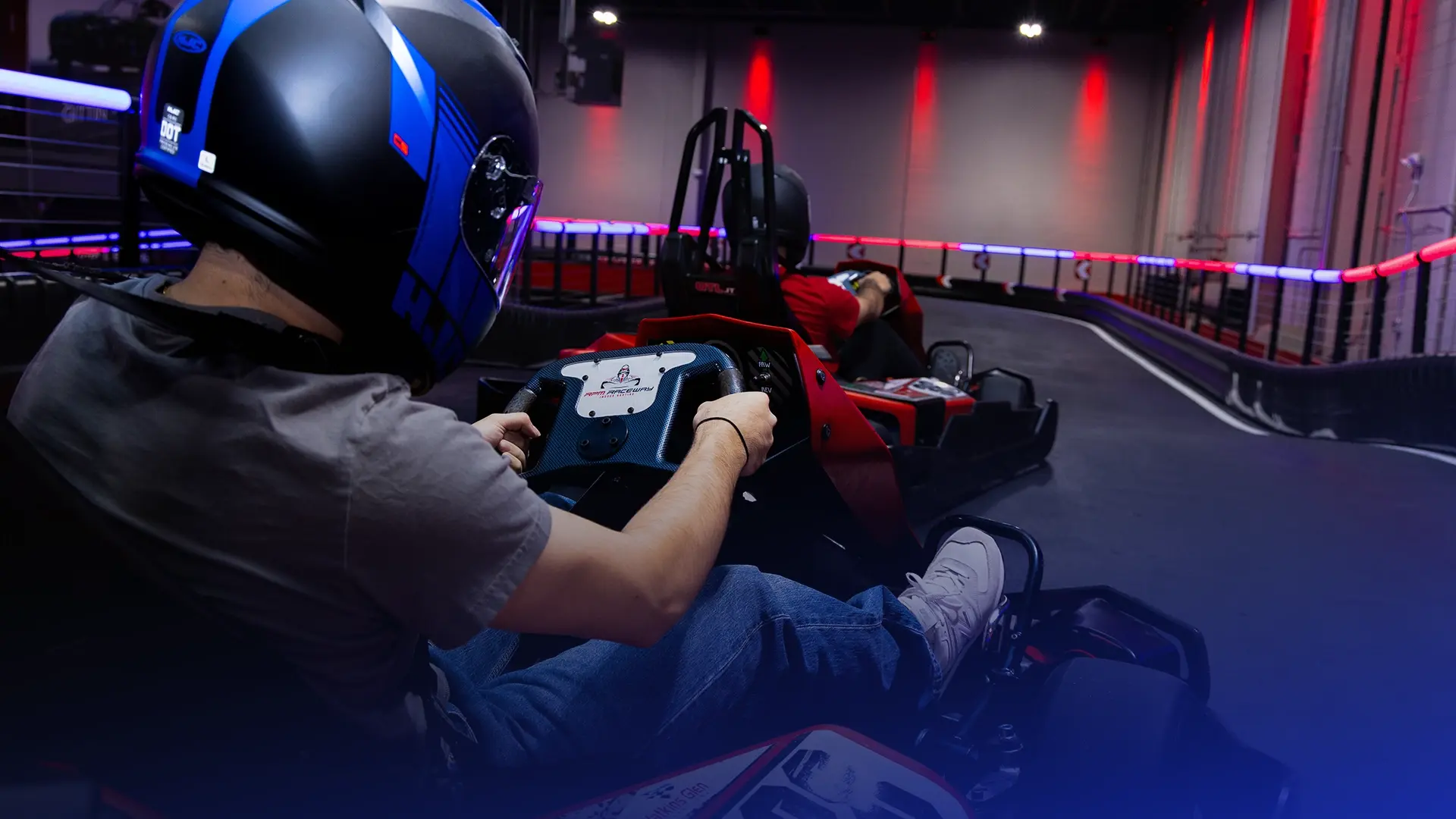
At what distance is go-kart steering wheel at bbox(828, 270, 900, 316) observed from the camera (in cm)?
426

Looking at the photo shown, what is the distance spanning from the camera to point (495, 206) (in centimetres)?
115

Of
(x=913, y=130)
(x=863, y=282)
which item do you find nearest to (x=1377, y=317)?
(x=863, y=282)

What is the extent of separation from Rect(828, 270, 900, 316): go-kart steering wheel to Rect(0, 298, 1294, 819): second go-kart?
2.03 metres

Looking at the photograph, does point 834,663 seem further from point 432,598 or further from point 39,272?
point 39,272

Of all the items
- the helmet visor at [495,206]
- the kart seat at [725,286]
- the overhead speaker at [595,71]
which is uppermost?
the overhead speaker at [595,71]

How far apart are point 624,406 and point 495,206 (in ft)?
2.43

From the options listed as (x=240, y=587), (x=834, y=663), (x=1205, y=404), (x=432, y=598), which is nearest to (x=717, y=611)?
(x=834, y=663)

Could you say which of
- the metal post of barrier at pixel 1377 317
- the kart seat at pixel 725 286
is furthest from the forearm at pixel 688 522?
the metal post of barrier at pixel 1377 317

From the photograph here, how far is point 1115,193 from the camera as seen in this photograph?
55.9 ft

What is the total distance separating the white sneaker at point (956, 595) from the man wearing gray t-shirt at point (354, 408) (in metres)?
0.61

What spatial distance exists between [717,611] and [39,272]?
78cm

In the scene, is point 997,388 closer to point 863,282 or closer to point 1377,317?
point 863,282

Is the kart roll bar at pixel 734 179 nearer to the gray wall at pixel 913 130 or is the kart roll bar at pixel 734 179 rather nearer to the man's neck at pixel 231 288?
the man's neck at pixel 231 288

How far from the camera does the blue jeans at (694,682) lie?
1215 millimetres
